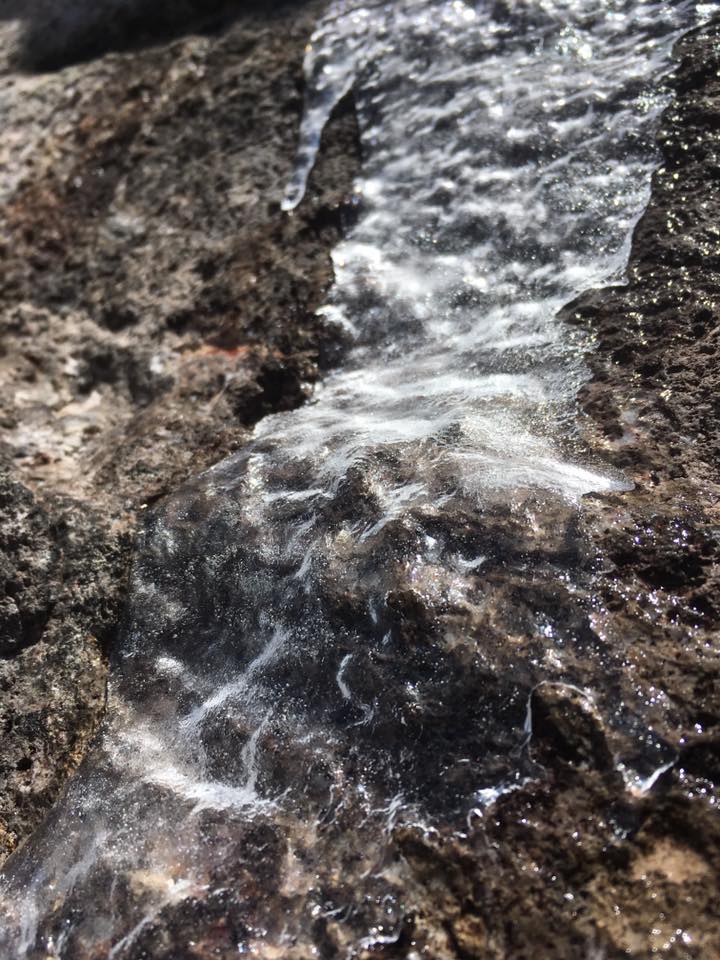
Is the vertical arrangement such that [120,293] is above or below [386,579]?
above

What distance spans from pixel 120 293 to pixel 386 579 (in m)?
1.28

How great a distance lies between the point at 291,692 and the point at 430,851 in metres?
0.34

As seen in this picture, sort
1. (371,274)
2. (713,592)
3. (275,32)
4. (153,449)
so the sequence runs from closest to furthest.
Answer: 1. (713,592)
2. (153,449)
3. (371,274)
4. (275,32)

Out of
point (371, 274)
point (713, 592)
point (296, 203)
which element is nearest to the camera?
point (713, 592)

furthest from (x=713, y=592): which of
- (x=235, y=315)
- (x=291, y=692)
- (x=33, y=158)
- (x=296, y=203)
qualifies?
(x=33, y=158)

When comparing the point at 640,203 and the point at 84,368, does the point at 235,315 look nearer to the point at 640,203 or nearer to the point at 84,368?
the point at 84,368

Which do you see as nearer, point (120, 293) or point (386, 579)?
point (386, 579)

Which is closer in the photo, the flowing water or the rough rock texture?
the flowing water

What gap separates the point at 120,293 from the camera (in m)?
2.29

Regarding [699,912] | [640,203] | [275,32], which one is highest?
[275,32]

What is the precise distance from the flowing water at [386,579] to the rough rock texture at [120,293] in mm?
84

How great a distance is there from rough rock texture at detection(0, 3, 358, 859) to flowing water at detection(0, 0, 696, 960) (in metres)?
0.08

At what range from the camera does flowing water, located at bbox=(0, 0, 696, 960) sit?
4.02 feet

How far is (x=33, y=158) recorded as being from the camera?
8.72 feet
